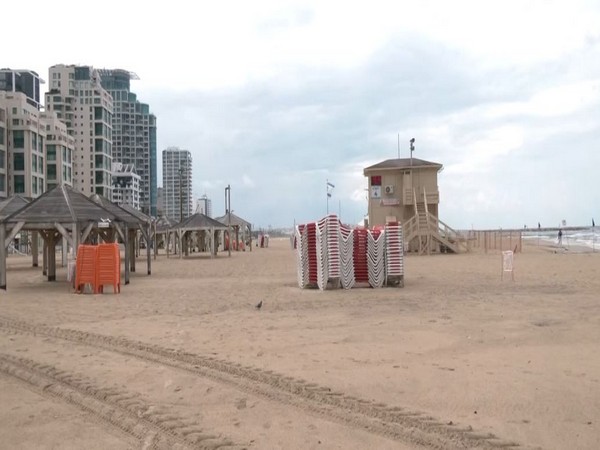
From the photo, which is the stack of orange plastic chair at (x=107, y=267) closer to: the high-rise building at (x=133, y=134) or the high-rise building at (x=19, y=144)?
the high-rise building at (x=19, y=144)

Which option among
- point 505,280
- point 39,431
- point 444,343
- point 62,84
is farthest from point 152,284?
point 62,84

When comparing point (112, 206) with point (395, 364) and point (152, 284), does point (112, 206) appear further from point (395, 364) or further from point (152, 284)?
point (395, 364)

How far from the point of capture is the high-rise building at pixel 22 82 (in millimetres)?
106250

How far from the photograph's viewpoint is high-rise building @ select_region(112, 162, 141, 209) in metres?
127

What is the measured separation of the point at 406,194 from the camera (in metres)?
38.0

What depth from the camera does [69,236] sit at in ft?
55.2

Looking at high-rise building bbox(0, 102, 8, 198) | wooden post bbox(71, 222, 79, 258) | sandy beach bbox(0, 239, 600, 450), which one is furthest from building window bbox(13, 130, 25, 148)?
sandy beach bbox(0, 239, 600, 450)

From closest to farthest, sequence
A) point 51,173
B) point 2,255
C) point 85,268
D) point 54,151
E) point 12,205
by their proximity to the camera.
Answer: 1. point 85,268
2. point 2,255
3. point 12,205
4. point 54,151
5. point 51,173

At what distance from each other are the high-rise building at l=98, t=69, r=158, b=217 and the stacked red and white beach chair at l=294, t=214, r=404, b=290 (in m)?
146

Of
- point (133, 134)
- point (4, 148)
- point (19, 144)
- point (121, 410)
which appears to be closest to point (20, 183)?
point (19, 144)

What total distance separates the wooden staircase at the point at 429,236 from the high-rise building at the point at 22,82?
295 feet

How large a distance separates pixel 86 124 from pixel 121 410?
119 m

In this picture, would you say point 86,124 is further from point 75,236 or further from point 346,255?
point 346,255

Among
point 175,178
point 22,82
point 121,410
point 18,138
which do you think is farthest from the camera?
point 175,178
